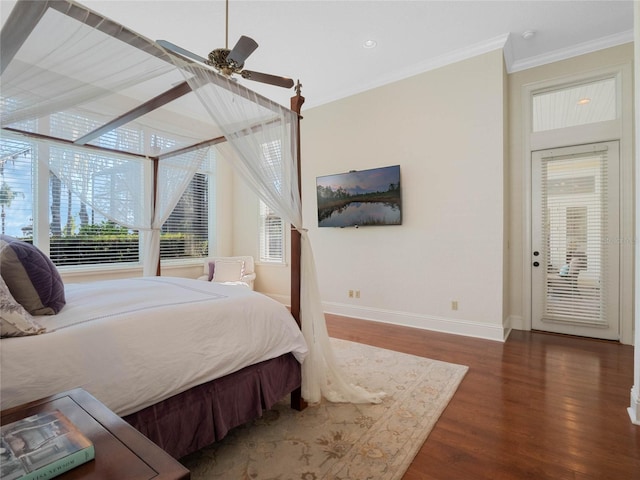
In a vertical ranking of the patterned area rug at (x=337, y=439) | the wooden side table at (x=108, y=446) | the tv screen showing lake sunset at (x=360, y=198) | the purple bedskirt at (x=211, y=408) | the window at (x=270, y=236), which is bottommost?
the patterned area rug at (x=337, y=439)

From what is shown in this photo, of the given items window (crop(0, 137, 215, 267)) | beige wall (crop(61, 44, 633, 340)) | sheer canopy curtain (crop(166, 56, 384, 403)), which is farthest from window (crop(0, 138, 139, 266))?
sheer canopy curtain (crop(166, 56, 384, 403))

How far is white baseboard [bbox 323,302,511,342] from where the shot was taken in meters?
3.60

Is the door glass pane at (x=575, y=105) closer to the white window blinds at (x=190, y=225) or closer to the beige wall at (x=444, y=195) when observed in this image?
the beige wall at (x=444, y=195)

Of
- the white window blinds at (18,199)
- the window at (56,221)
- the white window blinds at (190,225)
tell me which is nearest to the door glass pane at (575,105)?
the white window blinds at (190,225)

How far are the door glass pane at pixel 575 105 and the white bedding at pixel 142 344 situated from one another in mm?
3971

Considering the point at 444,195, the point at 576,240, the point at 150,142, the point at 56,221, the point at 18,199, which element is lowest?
the point at 576,240

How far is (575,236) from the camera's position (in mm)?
3666

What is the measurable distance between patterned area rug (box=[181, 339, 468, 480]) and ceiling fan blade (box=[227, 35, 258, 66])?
7.56ft

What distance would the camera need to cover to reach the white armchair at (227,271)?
200 inches

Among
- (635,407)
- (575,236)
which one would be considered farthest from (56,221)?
(575,236)

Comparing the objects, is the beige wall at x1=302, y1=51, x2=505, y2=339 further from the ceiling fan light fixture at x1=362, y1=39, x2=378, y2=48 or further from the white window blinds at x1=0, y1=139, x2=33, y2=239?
the white window blinds at x1=0, y1=139, x2=33, y2=239

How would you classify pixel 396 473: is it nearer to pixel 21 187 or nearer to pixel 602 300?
pixel 602 300

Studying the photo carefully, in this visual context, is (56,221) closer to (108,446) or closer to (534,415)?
(108,446)

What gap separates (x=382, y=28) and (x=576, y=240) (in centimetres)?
326
